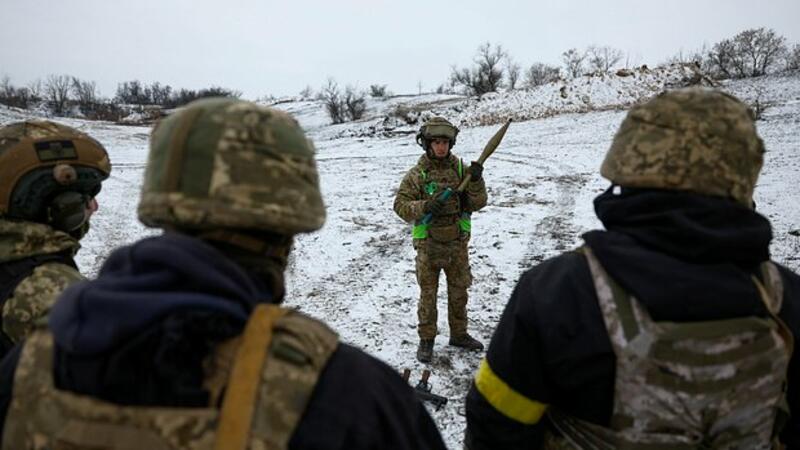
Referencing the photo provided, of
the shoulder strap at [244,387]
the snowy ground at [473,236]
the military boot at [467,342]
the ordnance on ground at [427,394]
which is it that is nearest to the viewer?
the shoulder strap at [244,387]

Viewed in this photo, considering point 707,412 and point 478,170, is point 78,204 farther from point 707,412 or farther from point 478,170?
point 478,170

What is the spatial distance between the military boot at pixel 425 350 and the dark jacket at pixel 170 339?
3.52 meters

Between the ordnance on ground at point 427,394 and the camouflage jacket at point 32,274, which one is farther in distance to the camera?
the ordnance on ground at point 427,394

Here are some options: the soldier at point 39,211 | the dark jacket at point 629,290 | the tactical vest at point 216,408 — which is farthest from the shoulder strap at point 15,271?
the dark jacket at point 629,290

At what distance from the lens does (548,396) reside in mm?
1605

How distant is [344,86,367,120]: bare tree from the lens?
1330 inches

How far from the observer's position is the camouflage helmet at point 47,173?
82.3 inches

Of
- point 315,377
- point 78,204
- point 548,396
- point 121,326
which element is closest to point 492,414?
point 548,396

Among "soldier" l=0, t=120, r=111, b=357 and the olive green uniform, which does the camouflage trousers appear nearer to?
the olive green uniform

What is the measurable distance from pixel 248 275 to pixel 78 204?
5.36ft

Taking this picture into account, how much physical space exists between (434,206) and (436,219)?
26 cm

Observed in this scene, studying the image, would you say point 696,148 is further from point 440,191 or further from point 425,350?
point 425,350

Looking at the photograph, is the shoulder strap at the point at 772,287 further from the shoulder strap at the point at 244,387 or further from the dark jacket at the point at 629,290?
the shoulder strap at the point at 244,387

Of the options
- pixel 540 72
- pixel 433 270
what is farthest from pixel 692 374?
pixel 540 72
